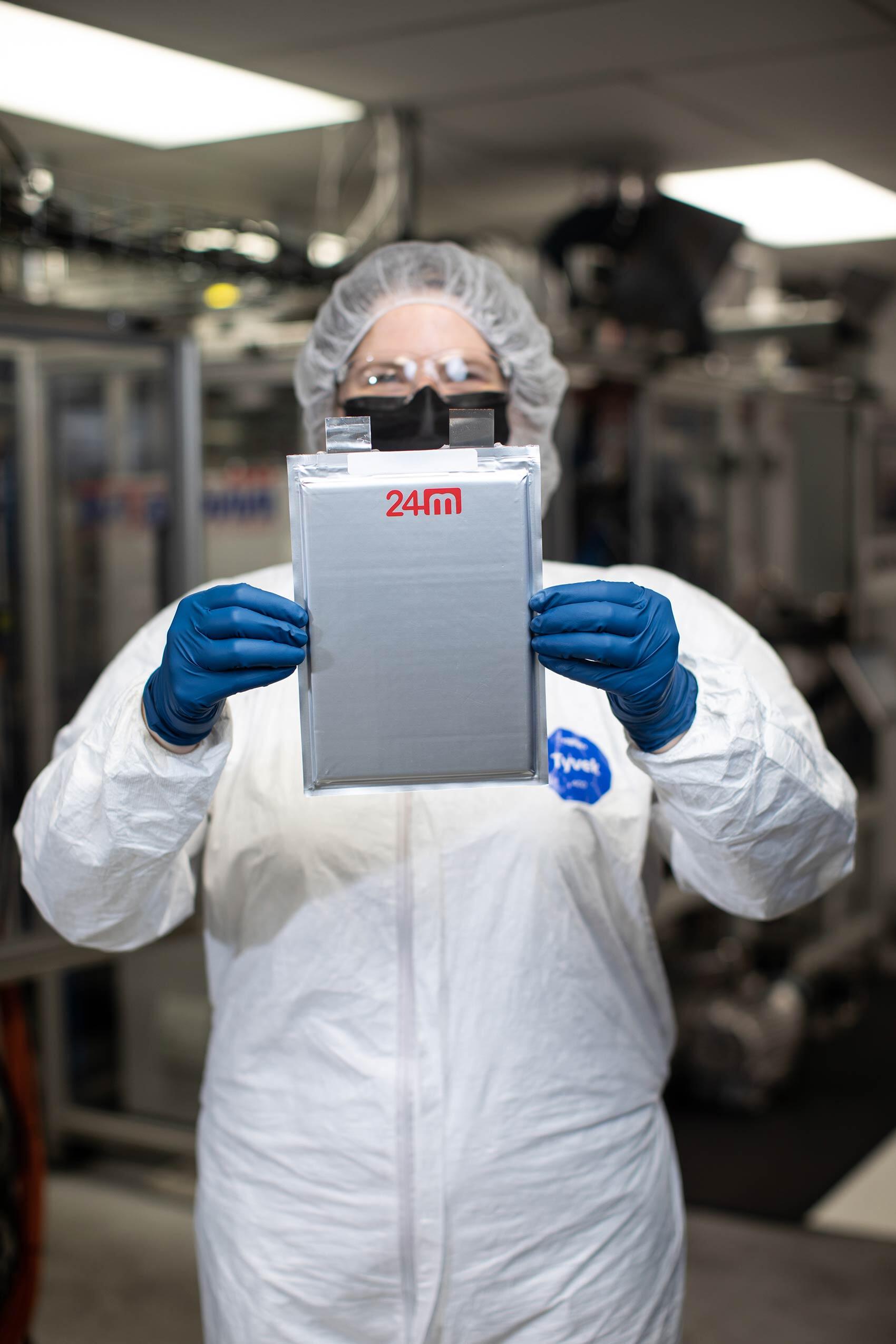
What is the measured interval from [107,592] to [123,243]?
0.88 m

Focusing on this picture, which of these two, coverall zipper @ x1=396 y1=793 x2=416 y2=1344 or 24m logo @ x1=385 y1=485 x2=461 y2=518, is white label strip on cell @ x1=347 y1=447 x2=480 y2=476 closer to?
24m logo @ x1=385 y1=485 x2=461 y2=518

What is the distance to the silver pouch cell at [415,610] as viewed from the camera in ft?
3.17

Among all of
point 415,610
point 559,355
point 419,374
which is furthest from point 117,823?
point 559,355

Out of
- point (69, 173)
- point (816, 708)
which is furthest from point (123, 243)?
point (816, 708)

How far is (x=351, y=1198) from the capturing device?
1186 mm

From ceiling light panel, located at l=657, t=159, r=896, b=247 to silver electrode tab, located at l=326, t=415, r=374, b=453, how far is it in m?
2.32

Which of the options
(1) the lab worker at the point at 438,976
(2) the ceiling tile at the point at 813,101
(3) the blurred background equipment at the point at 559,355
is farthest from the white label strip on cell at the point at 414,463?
(2) the ceiling tile at the point at 813,101

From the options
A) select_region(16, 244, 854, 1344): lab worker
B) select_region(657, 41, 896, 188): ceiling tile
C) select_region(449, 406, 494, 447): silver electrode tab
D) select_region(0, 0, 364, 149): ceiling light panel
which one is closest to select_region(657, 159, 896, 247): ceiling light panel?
select_region(657, 41, 896, 188): ceiling tile

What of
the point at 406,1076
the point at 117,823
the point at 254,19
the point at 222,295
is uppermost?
the point at 254,19

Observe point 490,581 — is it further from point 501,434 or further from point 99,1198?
point 99,1198

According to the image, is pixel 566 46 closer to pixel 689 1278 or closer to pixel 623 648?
pixel 623 648

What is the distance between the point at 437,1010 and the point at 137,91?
1.91 meters

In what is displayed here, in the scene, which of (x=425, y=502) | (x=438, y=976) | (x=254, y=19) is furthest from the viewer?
(x=254, y=19)

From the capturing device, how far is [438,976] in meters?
1.18
